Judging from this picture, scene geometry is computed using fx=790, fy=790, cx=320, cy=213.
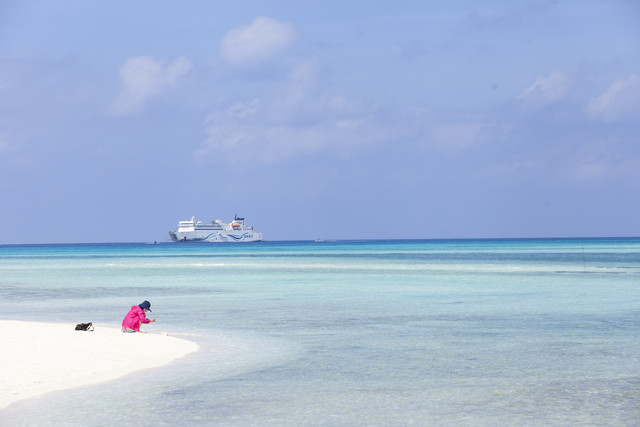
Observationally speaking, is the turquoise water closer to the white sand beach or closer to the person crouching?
the white sand beach

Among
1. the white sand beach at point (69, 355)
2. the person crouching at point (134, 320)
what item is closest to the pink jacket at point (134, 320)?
the person crouching at point (134, 320)

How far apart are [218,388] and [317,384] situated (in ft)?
4.91

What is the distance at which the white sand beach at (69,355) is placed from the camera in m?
11.7

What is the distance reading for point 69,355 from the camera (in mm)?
14109

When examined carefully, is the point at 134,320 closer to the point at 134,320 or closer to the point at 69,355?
the point at 134,320

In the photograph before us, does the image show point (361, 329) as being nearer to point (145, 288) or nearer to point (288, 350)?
point (288, 350)

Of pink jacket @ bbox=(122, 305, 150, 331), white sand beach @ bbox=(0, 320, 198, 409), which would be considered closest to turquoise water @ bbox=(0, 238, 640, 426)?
white sand beach @ bbox=(0, 320, 198, 409)

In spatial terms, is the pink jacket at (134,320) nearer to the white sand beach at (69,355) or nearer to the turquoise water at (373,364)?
the white sand beach at (69,355)

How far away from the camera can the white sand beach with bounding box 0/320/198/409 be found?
11.7 m

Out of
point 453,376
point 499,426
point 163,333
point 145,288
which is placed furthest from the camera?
point 145,288

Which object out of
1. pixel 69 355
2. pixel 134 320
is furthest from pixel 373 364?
pixel 134 320

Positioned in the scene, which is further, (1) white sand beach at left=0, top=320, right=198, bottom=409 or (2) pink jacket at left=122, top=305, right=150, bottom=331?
(2) pink jacket at left=122, top=305, right=150, bottom=331

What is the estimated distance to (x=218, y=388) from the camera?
11680 millimetres

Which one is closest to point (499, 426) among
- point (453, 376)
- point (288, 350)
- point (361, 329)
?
point (453, 376)
